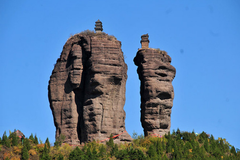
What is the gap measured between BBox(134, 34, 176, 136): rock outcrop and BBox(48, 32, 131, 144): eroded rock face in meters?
2.54

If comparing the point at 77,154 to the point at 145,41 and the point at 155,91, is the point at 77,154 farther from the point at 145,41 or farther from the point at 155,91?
the point at 145,41

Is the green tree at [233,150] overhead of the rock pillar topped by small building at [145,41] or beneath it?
beneath

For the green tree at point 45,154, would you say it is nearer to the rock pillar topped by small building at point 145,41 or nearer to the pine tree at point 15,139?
the pine tree at point 15,139

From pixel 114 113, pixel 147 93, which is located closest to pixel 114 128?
pixel 114 113

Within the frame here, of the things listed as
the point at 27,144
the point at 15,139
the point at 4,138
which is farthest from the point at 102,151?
the point at 4,138

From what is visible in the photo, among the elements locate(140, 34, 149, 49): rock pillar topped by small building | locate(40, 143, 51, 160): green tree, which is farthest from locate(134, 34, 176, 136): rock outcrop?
locate(40, 143, 51, 160): green tree

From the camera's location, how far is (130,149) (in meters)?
56.3

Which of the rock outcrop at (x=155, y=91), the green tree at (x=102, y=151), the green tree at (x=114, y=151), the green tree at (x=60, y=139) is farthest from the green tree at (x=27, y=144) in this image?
the rock outcrop at (x=155, y=91)

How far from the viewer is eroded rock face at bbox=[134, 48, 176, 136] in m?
61.8

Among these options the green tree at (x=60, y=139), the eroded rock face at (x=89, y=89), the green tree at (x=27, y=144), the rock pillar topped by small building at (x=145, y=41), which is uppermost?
the rock pillar topped by small building at (x=145, y=41)

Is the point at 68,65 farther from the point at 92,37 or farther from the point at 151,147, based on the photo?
the point at 151,147

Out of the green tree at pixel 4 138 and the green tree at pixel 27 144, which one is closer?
the green tree at pixel 4 138

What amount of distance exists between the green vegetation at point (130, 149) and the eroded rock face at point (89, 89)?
175 cm

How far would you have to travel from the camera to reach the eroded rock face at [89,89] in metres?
58.2
